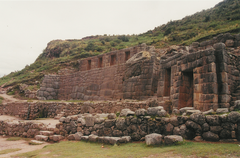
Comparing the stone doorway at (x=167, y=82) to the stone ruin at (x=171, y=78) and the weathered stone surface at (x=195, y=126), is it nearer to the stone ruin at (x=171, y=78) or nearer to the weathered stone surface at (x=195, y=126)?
the stone ruin at (x=171, y=78)

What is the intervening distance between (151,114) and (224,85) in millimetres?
3048

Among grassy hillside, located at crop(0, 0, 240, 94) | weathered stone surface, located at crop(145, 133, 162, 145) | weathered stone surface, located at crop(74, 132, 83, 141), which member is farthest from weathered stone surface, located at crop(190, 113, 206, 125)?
grassy hillside, located at crop(0, 0, 240, 94)

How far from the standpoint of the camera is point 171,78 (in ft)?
29.5

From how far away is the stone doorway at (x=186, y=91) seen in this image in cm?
796

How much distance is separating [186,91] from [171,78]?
1.12 meters

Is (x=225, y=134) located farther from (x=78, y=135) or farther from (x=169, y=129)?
(x=78, y=135)

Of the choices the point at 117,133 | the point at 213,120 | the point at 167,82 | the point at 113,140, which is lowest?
the point at 113,140

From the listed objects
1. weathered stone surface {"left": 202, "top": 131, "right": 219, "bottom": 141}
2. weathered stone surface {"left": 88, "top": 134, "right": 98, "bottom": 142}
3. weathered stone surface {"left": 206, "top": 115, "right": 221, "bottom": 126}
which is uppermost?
weathered stone surface {"left": 206, "top": 115, "right": 221, "bottom": 126}

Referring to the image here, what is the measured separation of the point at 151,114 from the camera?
5.79 metres

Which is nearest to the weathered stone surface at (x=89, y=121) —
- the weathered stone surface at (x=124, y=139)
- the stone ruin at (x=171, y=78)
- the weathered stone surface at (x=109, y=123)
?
the weathered stone surface at (x=109, y=123)

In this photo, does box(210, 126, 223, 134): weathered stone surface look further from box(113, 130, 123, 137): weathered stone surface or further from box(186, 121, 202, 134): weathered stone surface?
box(113, 130, 123, 137): weathered stone surface

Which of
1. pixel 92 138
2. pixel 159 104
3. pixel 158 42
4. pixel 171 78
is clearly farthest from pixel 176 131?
pixel 158 42

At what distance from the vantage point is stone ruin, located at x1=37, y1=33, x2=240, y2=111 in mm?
6787

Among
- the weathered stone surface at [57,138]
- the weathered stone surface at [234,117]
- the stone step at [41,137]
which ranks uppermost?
the weathered stone surface at [234,117]
